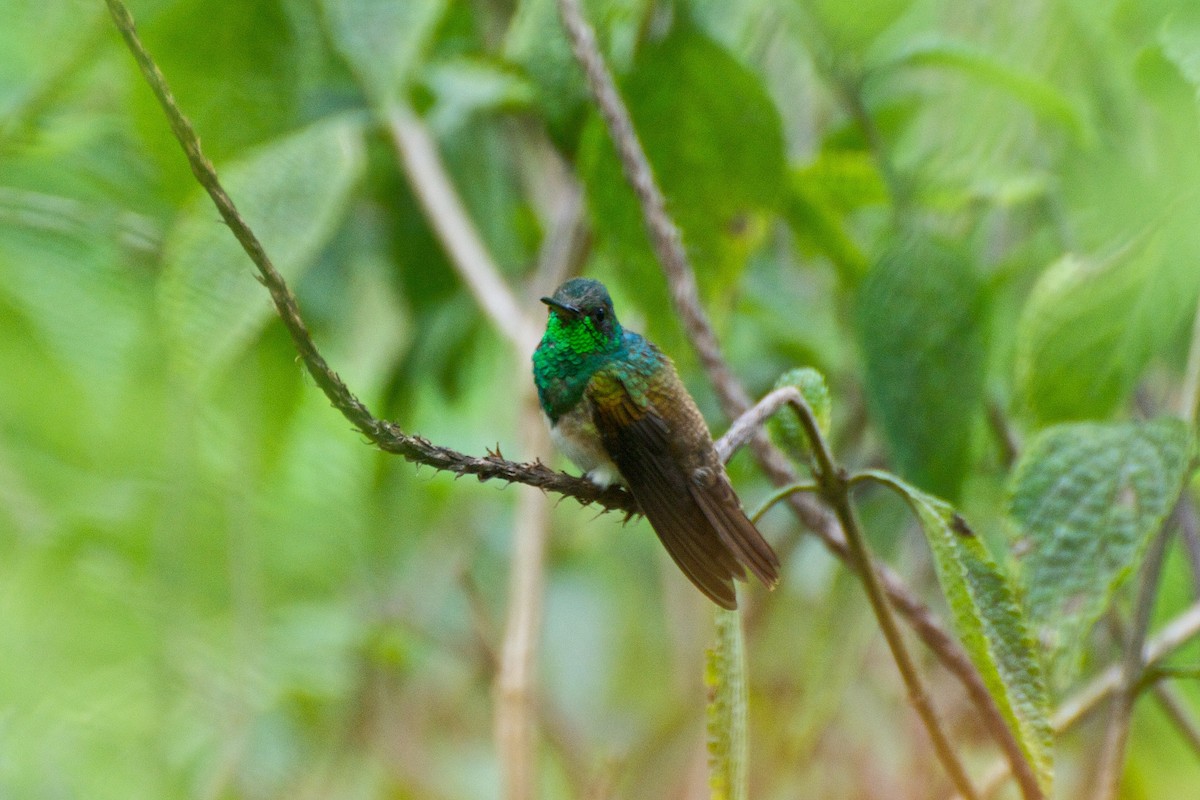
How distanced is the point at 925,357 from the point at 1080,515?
24 cm

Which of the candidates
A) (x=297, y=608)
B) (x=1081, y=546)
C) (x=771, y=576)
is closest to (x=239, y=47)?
(x=771, y=576)

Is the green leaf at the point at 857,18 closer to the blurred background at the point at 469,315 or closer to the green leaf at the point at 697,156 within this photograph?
the blurred background at the point at 469,315

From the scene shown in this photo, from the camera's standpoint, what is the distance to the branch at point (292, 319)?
18.8 inches

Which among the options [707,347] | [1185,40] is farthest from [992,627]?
[1185,40]

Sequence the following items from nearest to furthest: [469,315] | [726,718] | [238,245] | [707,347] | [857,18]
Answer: [726,718]
[707,347]
[238,245]
[857,18]
[469,315]

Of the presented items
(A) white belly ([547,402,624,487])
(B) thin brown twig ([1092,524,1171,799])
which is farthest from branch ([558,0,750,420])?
(B) thin brown twig ([1092,524,1171,799])

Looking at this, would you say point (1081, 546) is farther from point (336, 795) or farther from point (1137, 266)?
point (336, 795)

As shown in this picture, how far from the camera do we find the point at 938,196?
1.37 metres

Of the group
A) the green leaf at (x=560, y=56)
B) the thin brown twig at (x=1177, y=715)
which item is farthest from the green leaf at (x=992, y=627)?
the green leaf at (x=560, y=56)

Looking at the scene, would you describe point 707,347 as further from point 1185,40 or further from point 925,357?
point 1185,40

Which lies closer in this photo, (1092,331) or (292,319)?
(292,319)

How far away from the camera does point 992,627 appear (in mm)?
648

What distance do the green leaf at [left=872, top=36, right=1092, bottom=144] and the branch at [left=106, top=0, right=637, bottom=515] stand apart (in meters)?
0.69

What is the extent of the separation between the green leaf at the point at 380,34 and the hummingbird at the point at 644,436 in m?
0.34
